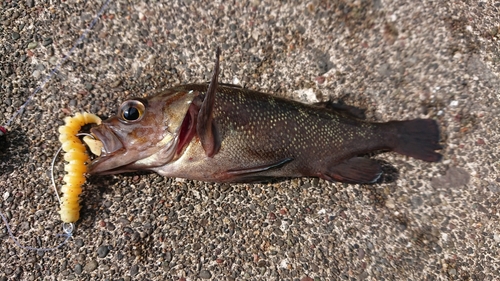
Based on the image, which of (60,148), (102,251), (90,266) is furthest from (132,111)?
(90,266)

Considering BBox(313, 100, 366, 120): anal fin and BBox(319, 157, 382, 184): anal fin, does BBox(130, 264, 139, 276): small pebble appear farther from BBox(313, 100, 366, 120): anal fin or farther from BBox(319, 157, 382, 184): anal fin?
BBox(313, 100, 366, 120): anal fin

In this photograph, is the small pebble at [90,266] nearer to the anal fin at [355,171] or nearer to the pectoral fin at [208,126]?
the pectoral fin at [208,126]

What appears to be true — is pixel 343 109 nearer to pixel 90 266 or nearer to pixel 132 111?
pixel 132 111

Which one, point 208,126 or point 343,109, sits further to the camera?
point 343,109

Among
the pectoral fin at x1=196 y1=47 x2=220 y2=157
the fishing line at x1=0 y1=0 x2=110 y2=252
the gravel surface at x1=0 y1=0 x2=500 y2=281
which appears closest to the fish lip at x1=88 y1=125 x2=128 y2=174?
the gravel surface at x1=0 y1=0 x2=500 y2=281

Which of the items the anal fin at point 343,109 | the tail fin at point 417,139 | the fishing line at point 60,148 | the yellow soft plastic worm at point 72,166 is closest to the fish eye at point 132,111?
the yellow soft plastic worm at point 72,166

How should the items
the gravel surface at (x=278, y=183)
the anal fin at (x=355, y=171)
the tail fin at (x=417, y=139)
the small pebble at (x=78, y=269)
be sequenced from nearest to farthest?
1. the small pebble at (x=78, y=269)
2. the gravel surface at (x=278, y=183)
3. the anal fin at (x=355, y=171)
4. the tail fin at (x=417, y=139)
